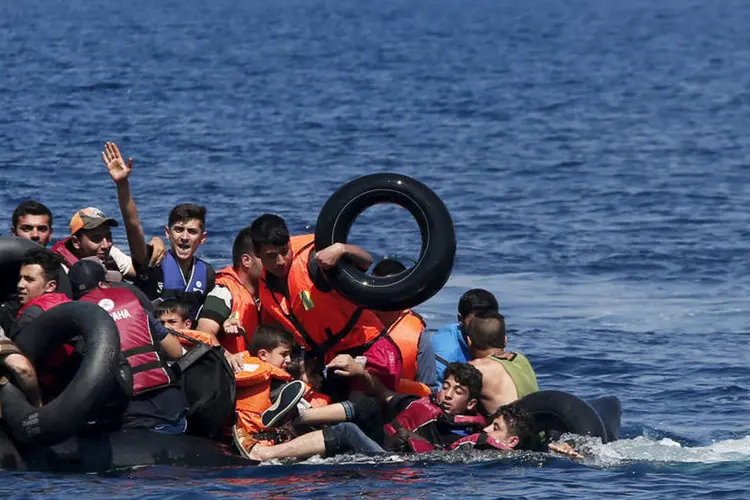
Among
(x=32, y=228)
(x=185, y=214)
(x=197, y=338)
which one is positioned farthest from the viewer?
(x=32, y=228)

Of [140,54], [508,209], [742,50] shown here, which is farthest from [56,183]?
[742,50]

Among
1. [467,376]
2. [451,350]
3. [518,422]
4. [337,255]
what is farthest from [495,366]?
[337,255]

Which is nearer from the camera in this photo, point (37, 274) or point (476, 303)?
point (37, 274)

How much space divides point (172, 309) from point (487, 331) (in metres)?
2.54

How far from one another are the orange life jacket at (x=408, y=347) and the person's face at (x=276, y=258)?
108 centimetres

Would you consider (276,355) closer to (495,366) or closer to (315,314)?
Result: (315,314)

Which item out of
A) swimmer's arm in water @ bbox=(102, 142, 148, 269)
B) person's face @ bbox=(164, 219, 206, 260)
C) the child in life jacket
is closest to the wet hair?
the child in life jacket

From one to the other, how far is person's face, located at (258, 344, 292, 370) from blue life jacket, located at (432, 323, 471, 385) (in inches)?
69.4

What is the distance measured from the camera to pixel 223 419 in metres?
11.7

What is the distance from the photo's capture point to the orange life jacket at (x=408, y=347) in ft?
41.7

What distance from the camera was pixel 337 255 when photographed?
39.6 feet

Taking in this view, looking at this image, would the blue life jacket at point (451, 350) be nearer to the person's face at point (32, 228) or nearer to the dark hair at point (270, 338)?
the dark hair at point (270, 338)

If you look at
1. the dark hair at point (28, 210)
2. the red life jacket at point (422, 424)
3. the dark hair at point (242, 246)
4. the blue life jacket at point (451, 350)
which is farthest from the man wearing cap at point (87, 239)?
the blue life jacket at point (451, 350)

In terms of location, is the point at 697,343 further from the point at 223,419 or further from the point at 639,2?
the point at 639,2
